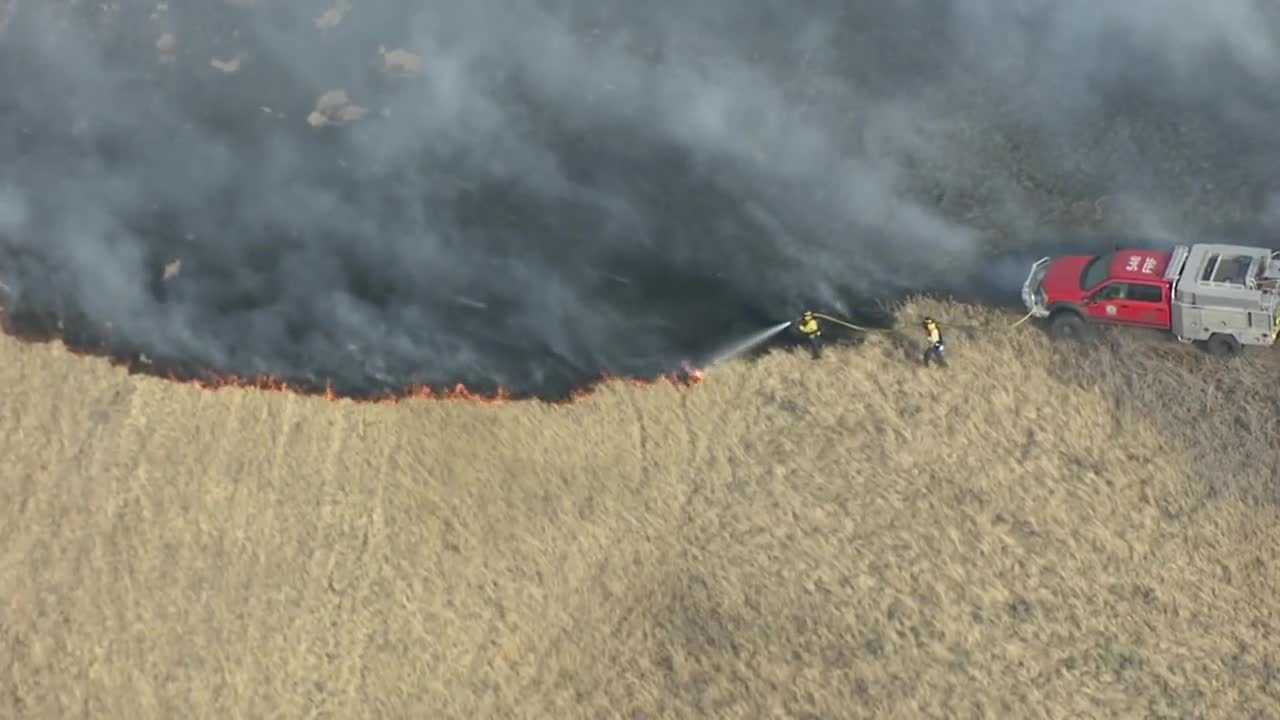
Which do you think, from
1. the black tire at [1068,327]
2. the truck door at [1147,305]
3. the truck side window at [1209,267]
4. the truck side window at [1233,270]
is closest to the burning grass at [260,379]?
the black tire at [1068,327]

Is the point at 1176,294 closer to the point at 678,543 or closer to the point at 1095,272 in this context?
the point at 1095,272

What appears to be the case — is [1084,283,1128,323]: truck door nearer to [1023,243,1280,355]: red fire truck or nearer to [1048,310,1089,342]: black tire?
[1023,243,1280,355]: red fire truck

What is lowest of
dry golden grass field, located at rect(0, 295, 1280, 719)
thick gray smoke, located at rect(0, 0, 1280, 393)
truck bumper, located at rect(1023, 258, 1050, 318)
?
dry golden grass field, located at rect(0, 295, 1280, 719)

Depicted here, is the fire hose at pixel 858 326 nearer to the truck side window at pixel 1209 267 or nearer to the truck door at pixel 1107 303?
the truck door at pixel 1107 303

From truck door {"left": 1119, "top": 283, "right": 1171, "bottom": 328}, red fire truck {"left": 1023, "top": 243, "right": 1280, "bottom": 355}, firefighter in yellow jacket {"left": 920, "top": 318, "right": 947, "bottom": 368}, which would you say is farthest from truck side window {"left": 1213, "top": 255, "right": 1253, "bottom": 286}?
firefighter in yellow jacket {"left": 920, "top": 318, "right": 947, "bottom": 368}

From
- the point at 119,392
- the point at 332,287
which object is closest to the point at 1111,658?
the point at 332,287

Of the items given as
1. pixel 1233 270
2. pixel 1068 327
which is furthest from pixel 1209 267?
pixel 1068 327
